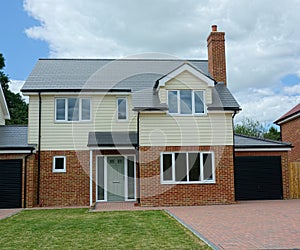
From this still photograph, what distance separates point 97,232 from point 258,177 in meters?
12.0

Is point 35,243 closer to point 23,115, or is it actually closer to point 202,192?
point 202,192

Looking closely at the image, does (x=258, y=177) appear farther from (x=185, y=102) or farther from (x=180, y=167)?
(x=185, y=102)

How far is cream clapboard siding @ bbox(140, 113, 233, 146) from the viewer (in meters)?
17.5

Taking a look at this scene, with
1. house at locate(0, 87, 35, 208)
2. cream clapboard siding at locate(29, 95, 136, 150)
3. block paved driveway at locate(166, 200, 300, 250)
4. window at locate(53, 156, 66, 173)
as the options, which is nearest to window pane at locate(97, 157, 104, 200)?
cream clapboard siding at locate(29, 95, 136, 150)

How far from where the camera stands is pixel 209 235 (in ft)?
31.7

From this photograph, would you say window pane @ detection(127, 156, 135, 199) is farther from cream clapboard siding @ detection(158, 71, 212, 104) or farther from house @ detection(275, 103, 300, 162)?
house @ detection(275, 103, 300, 162)

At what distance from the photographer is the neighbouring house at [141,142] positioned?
57.2ft

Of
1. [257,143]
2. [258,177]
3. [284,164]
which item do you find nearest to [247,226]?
[258,177]

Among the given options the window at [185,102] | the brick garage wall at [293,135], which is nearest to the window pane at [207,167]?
the window at [185,102]

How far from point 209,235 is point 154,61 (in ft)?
53.7

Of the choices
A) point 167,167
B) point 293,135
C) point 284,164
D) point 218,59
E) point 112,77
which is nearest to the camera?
point 167,167

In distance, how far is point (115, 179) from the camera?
1950 cm

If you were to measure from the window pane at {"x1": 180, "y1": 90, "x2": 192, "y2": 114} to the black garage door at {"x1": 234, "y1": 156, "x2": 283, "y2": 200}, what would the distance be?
14.2 feet

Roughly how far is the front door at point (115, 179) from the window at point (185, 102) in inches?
158
